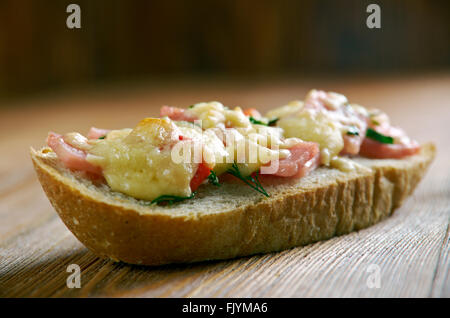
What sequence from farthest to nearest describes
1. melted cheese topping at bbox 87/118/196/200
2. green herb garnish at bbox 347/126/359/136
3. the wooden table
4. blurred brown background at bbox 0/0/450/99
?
1. blurred brown background at bbox 0/0/450/99
2. green herb garnish at bbox 347/126/359/136
3. melted cheese topping at bbox 87/118/196/200
4. the wooden table

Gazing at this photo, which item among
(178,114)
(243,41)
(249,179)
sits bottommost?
(249,179)

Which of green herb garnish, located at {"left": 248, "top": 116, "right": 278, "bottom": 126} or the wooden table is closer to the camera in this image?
the wooden table

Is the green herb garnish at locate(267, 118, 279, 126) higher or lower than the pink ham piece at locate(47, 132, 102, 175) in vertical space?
higher

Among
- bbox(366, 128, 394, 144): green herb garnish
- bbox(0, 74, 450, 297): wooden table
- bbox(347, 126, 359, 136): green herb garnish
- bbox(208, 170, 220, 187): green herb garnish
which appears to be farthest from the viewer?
bbox(366, 128, 394, 144): green herb garnish

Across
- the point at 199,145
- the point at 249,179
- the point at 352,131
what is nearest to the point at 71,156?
the point at 199,145

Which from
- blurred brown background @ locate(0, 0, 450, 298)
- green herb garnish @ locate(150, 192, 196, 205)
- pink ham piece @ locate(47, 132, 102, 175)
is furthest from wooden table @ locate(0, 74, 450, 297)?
pink ham piece @ locate(47, 132, 102, 175)

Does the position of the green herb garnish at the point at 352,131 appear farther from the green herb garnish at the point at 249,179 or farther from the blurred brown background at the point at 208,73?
the green herb garnish at the point at 249,179

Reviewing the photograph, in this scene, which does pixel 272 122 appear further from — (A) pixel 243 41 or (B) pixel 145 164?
(A) pixel 243 41

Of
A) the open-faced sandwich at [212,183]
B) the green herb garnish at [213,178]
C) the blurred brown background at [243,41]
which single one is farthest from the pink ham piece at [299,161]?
the blurred brown background at [243,41]

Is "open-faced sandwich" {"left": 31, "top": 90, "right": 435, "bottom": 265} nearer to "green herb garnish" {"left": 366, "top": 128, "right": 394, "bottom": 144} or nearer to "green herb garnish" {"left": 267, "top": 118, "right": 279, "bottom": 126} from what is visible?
"green herb garnish" {"left": 267, "top": 118, "right": 279, "bottom": 126}
